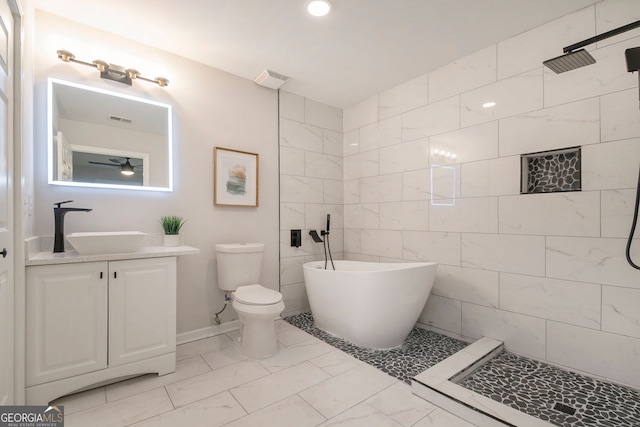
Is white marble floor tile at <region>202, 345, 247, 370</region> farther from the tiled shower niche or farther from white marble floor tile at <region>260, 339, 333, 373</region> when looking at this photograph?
the tiled shower niche

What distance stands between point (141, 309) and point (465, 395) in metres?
2.13

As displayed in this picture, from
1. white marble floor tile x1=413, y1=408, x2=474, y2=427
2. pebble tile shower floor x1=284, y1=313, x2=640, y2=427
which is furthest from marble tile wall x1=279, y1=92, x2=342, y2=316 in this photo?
white marble floor tile x1=413, y1=408, x2=474, y2=427

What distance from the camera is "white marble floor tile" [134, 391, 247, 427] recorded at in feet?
5.24

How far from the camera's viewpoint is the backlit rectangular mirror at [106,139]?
2.17 meters

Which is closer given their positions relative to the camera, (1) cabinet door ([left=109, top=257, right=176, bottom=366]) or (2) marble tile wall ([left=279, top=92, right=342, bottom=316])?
(1) cabinet door ([left=109, top=257, right=176, bottom=366])

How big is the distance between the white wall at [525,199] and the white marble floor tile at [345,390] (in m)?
1.09

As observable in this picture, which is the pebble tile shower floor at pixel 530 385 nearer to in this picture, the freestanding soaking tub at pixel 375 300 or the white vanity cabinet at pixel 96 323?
the freestanding soaking tub at pixel 375 300

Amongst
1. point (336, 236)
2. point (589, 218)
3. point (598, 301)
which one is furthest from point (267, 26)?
point (598, 301)

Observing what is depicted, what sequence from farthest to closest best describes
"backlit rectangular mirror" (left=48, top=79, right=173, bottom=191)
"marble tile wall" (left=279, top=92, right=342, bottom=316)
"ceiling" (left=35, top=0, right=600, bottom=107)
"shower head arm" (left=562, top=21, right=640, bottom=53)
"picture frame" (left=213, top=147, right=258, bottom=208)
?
"marble tile wall" (left=279, top=92, right=342, bottom=316), "picture frame" (left=213, top=147, right=258, bottom=208), "backlit rectangular mirror" (left=48, top=79, right=173, bottom=191), "ceiling" (left=35, top=0, right=600, bottom=107), "shower head arm" (left=562, top=21, right=640, bottom=53)

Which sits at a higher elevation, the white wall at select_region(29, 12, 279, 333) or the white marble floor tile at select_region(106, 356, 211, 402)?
the white wall at select_region(29, 12, 279, 333)

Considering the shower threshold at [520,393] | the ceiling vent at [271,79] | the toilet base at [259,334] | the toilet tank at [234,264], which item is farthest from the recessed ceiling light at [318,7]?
the shower threshold at [520,393]

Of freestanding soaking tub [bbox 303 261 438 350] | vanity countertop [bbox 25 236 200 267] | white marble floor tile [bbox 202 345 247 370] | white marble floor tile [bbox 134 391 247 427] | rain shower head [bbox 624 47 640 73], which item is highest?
rain shower head [bbox 624 47 640 73]

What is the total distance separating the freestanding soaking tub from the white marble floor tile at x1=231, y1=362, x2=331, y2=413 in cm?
50

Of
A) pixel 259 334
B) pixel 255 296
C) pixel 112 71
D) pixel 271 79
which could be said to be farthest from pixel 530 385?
pixel 112 71
